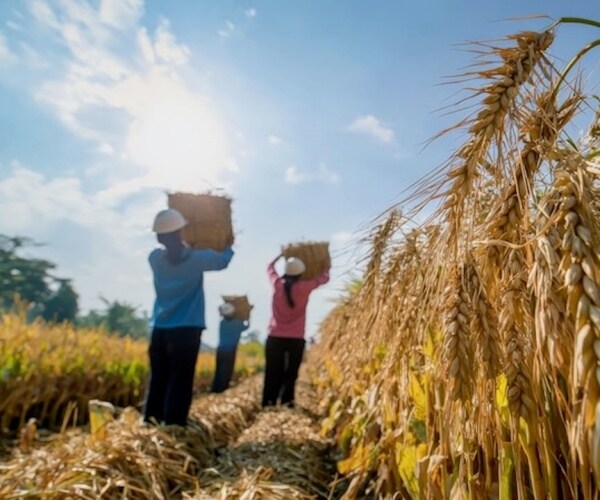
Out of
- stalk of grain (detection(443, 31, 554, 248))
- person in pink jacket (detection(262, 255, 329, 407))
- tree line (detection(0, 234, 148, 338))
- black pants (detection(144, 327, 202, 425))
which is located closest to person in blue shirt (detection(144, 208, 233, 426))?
black pants (detection(144, 327, 202, 425))

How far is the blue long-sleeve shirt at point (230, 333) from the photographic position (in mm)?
9141

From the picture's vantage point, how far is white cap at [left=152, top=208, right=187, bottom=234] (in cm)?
364

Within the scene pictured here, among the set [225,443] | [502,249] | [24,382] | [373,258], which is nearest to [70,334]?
[24,382]

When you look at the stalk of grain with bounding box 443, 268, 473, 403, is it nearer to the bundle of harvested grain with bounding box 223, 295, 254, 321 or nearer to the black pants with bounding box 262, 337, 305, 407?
the black pants with bounding box 262, 337, 305, 407

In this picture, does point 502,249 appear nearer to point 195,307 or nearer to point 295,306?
point 195,307

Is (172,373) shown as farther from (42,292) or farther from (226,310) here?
(42,292)

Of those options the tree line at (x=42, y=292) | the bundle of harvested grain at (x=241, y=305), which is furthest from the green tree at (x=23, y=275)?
the bundle of harvested grain at (x=241, y=305)

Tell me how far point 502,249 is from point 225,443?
3.51 meters

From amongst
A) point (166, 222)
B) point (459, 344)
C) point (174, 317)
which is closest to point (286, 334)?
point (174, 317)

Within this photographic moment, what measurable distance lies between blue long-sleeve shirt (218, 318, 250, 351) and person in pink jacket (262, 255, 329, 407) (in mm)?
3628

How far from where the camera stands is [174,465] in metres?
2.79

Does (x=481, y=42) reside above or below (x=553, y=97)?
above

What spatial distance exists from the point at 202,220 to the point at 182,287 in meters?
0.81

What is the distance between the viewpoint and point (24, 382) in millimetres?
5199
